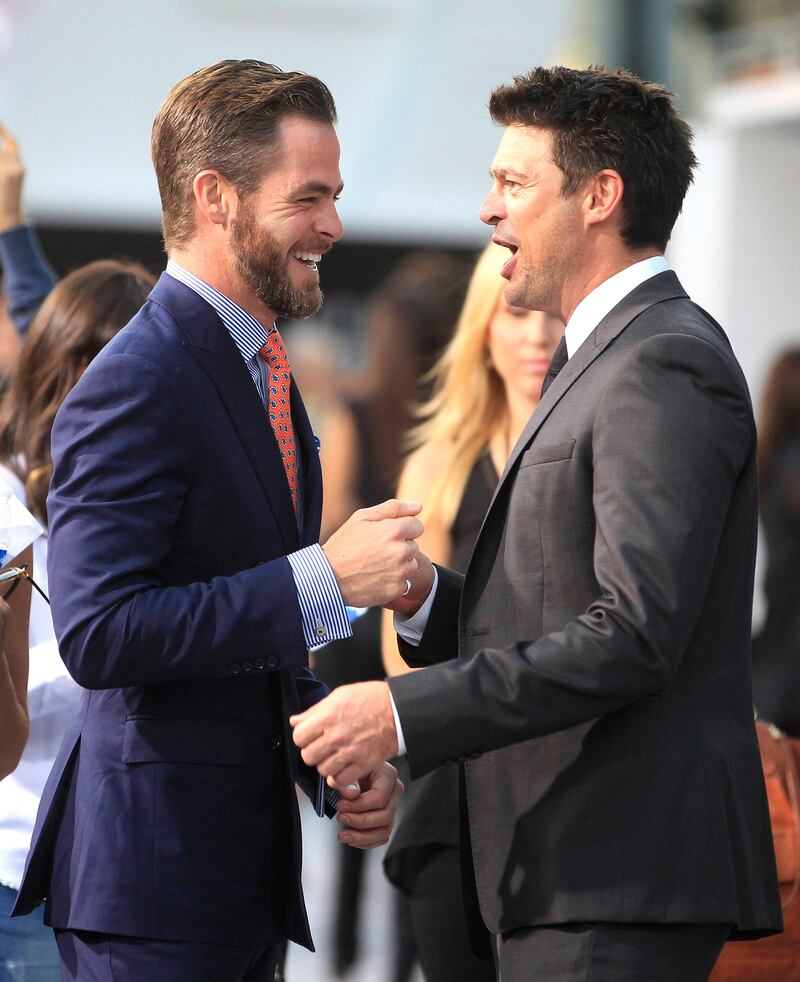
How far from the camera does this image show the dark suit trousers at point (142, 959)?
6.93 ft

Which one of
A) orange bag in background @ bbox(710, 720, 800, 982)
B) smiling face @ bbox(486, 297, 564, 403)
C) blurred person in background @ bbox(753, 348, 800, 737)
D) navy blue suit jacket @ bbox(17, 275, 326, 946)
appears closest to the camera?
navy blue suit jacket @ bbox(17, 275, 326, 946)

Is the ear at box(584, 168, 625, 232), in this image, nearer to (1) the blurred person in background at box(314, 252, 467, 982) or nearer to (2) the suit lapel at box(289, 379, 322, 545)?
(2) the suit lapel at box(289, 379, 322, 545)

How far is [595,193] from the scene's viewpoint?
234 cm

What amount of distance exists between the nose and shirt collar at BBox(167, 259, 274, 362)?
46 cm

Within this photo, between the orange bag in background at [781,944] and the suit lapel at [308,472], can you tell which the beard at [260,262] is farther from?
the orange bag in background at [781,944]

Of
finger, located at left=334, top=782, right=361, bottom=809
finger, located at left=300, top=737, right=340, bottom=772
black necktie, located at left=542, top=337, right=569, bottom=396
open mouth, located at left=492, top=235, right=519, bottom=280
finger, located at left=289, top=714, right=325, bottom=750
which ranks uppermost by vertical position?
open mouth, located at left=492, top=235, right=519, bottom=280

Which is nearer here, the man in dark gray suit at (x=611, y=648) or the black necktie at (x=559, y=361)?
the man in dark gray suit at (x=611, y=648)

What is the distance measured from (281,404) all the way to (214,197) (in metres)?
0.37

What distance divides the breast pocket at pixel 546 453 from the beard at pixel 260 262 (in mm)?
465

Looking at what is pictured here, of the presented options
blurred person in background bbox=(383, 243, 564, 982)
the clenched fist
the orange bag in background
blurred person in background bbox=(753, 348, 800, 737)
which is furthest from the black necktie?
blurred person in background bbox=(753, 348, 800, 737)

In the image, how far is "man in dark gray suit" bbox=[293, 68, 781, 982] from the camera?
2068mm

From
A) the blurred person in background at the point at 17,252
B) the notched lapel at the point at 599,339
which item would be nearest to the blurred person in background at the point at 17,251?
the blurred person in background at the point at 17,252

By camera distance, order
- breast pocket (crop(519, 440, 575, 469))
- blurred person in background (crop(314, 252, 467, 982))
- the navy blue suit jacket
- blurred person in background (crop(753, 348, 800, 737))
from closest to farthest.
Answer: the navy blue suit jacket, breast pocket (crop(519, 440, 575, 469)), blurred person in background (crop(753, 348, 800, 737)), blurred person in background (crop(314, 252, 467, 982))

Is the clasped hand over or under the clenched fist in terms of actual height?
under
